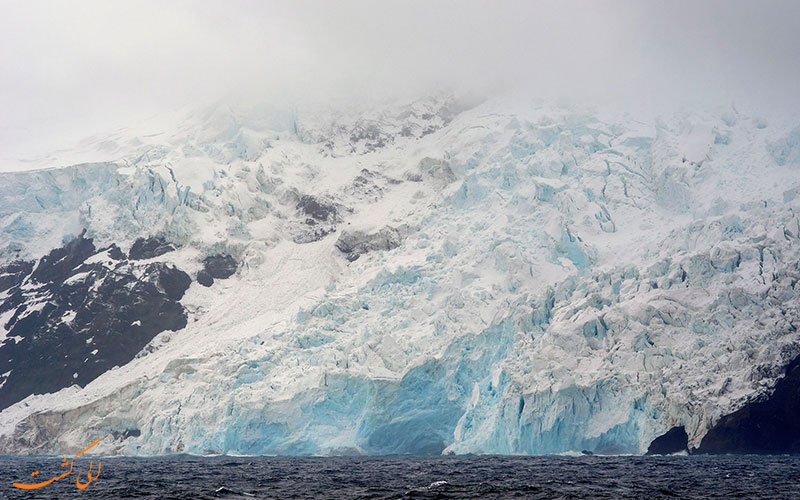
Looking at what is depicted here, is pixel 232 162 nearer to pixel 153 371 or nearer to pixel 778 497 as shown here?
pixel 153 371

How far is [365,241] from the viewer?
82.4 m

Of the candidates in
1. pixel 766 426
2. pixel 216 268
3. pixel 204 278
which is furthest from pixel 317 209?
pixel 766 426

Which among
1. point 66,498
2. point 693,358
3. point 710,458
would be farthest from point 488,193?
point 66,498

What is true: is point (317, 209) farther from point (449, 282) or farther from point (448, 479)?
point (448, 479)

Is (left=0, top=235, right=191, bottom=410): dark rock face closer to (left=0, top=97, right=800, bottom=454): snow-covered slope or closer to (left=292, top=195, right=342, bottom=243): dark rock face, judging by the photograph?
(left=0, top=97, right=800, bottom=454): snow-covered slope

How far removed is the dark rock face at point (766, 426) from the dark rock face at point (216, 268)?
2084 inches

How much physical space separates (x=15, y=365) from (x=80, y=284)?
1051cm

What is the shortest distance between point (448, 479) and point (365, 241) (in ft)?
162

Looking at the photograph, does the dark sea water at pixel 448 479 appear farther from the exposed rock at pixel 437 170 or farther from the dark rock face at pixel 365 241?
the exposed rock at pixel 437 170

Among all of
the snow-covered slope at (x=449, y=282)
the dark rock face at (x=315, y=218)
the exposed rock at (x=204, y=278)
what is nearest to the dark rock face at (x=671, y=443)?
the snow-covered slope at (x=449, y=282)

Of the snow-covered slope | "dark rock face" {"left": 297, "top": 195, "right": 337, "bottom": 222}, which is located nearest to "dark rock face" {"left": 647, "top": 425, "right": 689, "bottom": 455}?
the snow-covered slope

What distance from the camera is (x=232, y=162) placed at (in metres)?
92.9

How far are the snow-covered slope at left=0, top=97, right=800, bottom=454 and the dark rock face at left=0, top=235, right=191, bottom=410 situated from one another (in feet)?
4.55

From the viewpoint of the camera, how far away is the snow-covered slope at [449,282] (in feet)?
165
